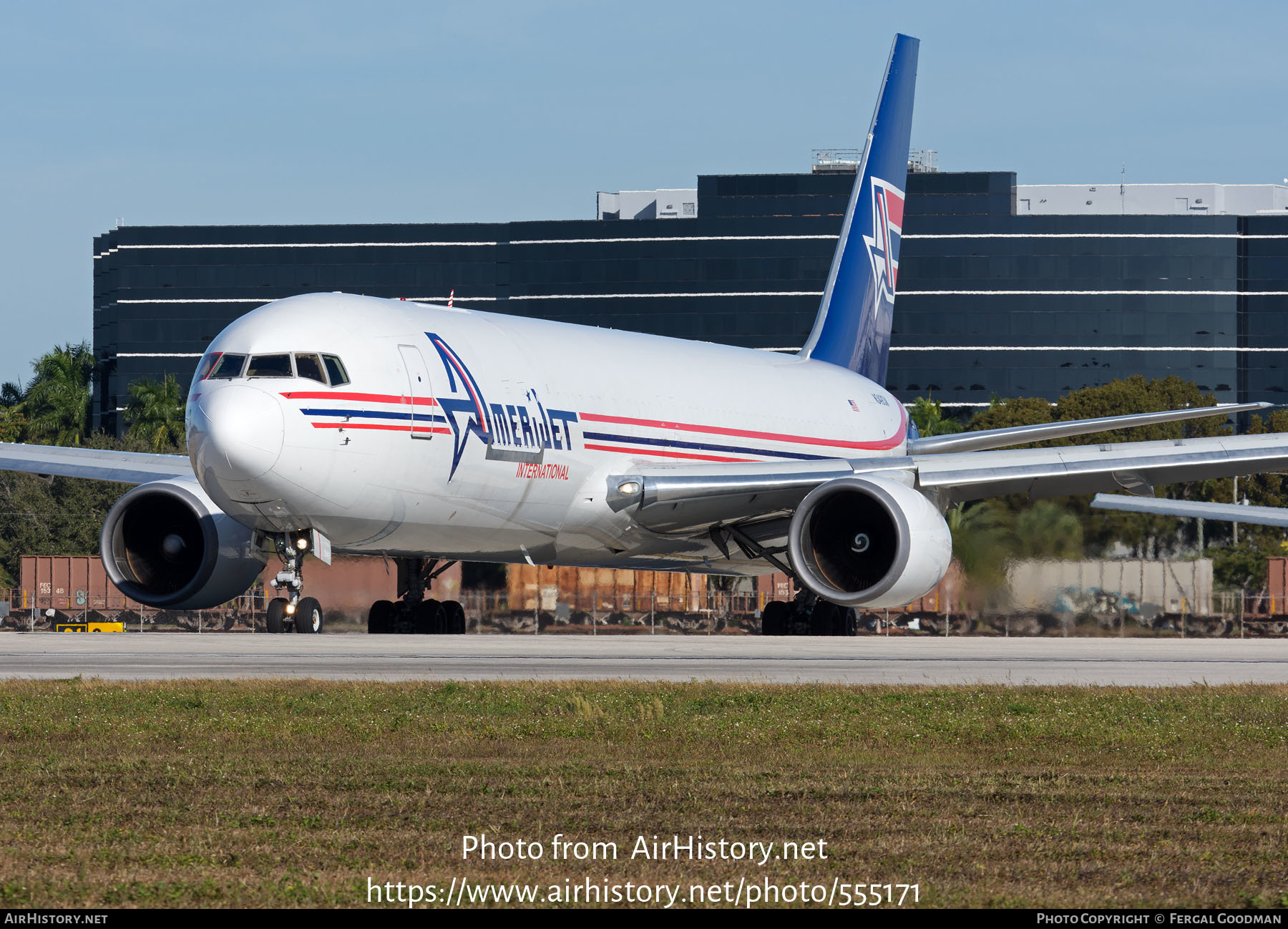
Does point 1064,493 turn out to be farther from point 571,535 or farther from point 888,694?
point 888,694

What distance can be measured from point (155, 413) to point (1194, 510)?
60.6 m

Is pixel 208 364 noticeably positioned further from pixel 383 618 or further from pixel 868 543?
pixel 868 543

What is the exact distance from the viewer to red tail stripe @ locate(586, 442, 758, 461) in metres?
23.2

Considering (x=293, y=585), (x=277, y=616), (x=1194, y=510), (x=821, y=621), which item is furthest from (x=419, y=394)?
(x=1194, y=510)

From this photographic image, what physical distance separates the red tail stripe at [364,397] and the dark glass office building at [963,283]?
92.4 metres

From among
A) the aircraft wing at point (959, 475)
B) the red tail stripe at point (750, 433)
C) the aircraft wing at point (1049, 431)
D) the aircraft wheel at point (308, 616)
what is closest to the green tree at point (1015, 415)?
A: the red tail stripe at point (750, 433)

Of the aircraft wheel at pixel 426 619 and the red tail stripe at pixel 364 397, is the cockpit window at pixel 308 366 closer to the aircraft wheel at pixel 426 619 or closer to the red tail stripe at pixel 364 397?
the red tail stripe at pixel 364 397

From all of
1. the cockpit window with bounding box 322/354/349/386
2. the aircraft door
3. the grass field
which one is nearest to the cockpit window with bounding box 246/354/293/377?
the cockpit window with bounding box 322/354/349/386

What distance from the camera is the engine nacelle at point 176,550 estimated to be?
2245 cm

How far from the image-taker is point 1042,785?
29.2 feet

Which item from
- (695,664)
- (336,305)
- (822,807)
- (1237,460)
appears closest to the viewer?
(822,807)

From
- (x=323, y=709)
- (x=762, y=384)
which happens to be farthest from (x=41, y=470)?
(x=323, y=709)

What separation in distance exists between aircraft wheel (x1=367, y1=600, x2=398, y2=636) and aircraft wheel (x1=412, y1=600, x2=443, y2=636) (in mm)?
287

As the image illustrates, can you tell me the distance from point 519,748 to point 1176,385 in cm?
8238
